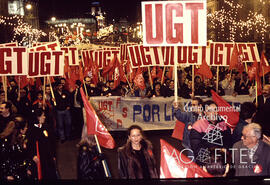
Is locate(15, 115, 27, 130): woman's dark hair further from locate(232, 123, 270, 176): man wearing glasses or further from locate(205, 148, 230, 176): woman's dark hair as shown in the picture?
locate(232, 123, 270, 176): man wearing glasses

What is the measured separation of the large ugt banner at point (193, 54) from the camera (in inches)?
381

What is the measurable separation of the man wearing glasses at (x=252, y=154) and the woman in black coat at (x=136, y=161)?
1.09 meters

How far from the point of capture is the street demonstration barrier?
9.43 m

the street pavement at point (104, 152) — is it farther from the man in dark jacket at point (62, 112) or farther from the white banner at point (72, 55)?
the white banner at point (72, 55)

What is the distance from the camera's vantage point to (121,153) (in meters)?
4.25

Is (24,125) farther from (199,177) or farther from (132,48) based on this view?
(132,48)

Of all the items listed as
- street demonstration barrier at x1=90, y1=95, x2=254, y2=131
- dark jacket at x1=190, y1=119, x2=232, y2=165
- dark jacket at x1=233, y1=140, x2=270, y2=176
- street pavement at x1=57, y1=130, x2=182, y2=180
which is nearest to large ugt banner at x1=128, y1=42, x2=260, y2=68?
street demonstration barrier at x1=90, y1=95, x2=254, y2=131

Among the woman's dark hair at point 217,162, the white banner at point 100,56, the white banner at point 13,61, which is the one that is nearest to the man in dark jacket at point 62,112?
the white banner at point 13,61

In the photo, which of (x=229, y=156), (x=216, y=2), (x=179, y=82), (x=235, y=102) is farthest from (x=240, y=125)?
(x=216, y=2)

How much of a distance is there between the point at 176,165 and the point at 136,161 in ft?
1.60

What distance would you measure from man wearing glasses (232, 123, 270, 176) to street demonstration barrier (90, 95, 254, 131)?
5.03 meters

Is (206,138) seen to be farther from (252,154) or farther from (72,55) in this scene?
(72,55)

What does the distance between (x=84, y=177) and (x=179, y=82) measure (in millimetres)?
8826

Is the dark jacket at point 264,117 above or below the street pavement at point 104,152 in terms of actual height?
above
